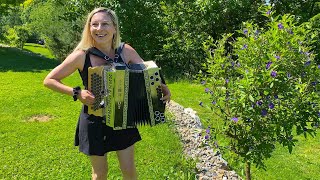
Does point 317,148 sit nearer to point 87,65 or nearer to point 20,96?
point 87,65

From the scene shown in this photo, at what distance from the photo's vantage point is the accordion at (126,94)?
315 centimetres

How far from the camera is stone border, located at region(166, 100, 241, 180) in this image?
5.19 meters

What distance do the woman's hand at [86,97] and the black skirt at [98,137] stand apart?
20 centimetres

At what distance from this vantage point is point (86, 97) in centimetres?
307

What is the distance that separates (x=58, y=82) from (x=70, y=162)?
9.57 feet

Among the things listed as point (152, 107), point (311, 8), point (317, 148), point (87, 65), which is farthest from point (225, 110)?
point (311, 8)

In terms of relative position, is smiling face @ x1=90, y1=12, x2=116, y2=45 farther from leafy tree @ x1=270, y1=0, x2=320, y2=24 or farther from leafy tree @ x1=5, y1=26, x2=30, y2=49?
leafy tree @ x1=5, y1=26, x2=30, y2=49

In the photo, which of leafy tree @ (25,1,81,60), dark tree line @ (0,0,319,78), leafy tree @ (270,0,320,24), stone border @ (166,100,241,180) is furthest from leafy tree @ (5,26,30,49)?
stone border @ (166,100,241,180)

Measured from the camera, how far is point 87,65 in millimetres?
3191

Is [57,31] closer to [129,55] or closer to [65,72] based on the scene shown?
[129,55]

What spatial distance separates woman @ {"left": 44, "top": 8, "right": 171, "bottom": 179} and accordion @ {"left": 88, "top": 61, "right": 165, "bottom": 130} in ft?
0.27

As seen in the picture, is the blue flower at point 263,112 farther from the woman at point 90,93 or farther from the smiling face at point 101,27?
the smiling face at point 101,27

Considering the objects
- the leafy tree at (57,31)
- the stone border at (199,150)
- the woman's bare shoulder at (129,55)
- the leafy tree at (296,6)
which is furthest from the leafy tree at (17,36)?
the woman's bare shoulder at (129,55)

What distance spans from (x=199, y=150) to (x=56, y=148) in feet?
8.09
